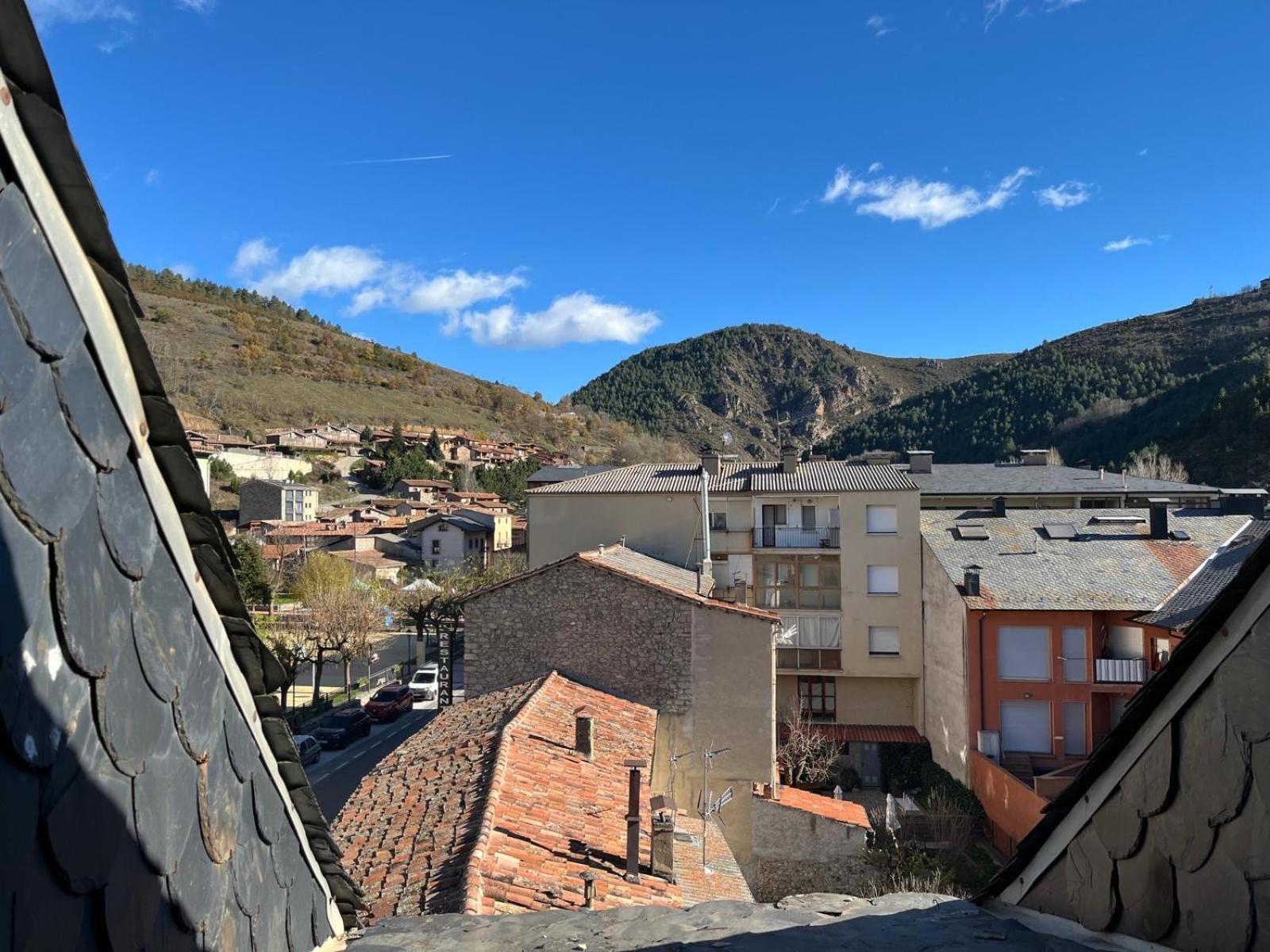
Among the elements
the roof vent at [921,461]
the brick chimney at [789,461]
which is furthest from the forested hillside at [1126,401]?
the brick chimney at [789,461]

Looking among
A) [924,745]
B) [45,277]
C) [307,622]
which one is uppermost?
[45,277]

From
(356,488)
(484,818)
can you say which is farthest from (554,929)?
(356,488)

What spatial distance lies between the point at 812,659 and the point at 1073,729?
7835 mm

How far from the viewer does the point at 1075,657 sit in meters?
21.2

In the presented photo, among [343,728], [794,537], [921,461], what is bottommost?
[343,728]

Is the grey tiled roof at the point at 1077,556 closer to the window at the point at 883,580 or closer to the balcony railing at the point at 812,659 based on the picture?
the window at the point at 883,580

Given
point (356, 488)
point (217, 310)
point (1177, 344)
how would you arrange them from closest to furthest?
point (356, 488)
point (1177, 344)
point (217, 310)

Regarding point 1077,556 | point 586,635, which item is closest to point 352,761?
point 586,635

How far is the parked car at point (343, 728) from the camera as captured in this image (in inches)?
942

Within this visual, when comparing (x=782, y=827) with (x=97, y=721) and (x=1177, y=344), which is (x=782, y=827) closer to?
(x=97, y=721)

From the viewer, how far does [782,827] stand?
15.0m

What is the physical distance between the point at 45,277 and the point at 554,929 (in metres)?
2.31

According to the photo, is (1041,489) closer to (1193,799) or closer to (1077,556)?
(1077,556)

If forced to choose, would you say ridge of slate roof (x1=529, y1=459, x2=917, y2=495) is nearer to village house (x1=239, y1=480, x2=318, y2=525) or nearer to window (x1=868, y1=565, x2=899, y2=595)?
window (x1=868, y1=565, x2=899, y2=595)
